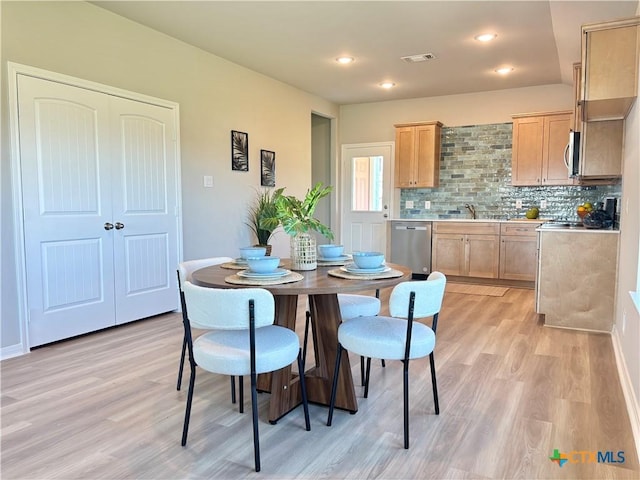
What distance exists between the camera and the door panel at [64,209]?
328 cm

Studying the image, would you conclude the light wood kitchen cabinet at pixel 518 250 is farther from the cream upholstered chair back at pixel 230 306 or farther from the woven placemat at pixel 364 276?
the cream upholstered chair back at pixel 230 306

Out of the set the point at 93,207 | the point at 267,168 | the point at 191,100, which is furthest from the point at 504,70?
the point at 93,207

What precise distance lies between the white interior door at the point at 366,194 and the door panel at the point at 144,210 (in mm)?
3682

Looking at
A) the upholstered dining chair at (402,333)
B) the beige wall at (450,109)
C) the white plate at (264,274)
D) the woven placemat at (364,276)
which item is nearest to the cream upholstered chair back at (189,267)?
the white plate at (264,274)

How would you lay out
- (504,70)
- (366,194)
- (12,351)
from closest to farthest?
(12,351) < (504,70) < (366,194)

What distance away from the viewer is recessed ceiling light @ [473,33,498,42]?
426 centimetres

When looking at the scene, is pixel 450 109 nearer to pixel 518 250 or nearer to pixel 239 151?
pixel 518 250

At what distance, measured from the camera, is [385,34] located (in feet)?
14.0

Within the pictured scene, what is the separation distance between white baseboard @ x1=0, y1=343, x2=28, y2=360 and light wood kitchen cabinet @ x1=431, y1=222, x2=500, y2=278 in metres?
4.89

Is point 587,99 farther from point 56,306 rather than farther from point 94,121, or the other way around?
point 56,306

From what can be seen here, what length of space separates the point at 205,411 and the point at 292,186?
4.23 meters

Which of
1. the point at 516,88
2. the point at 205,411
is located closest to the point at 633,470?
the point at 205,411

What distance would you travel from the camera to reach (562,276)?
3959 millimetres

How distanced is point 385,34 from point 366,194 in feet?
11.2
